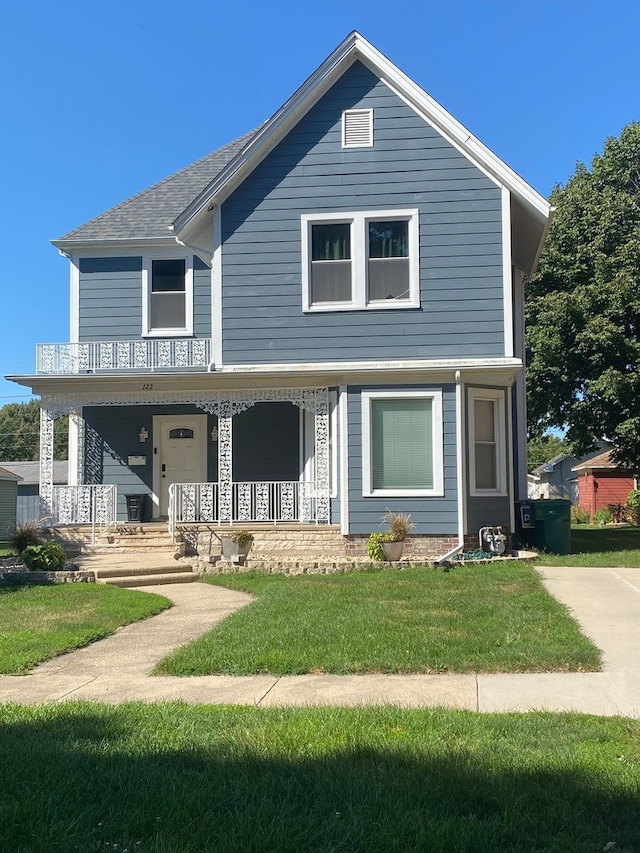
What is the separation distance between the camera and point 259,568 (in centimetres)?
1285

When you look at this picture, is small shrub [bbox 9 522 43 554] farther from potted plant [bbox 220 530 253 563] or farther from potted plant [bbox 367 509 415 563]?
potted plant [bbox 367 509 415 563]

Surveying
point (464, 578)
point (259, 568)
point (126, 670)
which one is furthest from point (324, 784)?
point (259, 568)

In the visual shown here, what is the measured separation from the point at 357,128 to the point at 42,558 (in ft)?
30.5

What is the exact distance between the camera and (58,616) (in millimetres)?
9258

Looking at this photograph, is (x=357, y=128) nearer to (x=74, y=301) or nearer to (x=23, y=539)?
(x=74, y=301)

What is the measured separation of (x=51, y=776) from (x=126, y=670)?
2.84 metres

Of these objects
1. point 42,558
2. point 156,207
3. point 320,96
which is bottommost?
point 42,558

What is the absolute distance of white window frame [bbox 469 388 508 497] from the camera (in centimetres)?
1412

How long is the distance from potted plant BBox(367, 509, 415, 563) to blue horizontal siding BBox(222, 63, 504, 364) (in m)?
3.05

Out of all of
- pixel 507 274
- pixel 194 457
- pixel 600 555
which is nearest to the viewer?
pixel 507 274

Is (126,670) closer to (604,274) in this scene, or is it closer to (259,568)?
(259,568)

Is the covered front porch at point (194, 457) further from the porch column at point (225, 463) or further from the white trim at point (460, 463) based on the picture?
the white trim at point (460, 463)

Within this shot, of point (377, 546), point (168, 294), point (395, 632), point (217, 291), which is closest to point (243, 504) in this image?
point (377, 546)

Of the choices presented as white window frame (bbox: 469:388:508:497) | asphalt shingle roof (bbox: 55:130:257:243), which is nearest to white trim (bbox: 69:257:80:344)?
asphalt shingle roof (bbox: 55:130:257:243)
